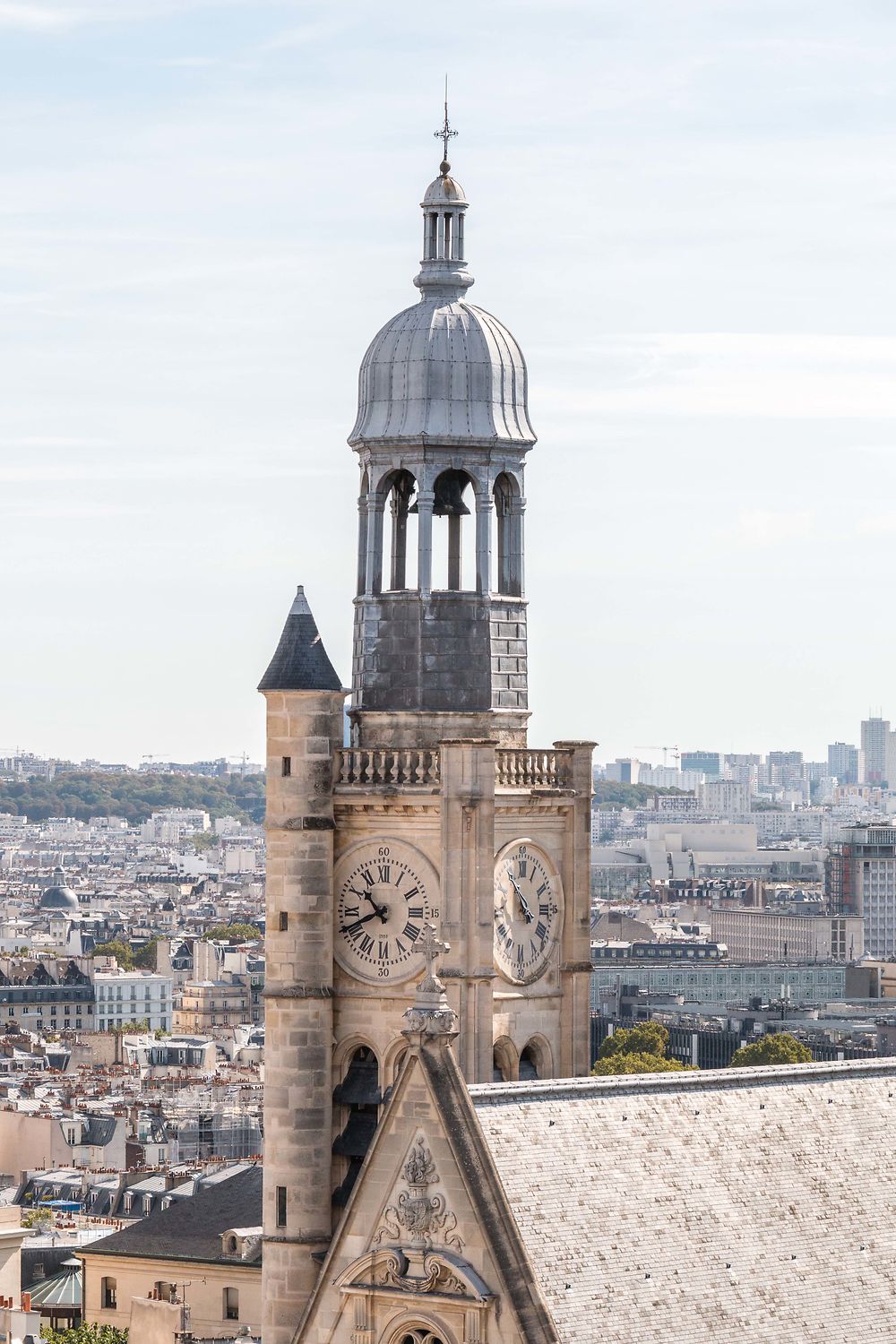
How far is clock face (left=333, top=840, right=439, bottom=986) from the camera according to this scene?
183 feet

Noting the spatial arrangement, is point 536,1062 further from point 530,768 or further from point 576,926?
point 530,768

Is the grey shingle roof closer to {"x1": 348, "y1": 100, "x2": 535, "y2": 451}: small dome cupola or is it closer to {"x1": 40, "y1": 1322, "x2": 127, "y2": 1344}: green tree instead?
{"x1": 348, "y1": 100, "x2": 535, "y2": 451}: small dome cupola

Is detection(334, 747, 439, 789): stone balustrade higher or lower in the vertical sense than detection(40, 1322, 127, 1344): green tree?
higher

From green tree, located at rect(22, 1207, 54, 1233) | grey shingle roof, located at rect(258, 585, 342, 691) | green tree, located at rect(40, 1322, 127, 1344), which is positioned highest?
grey shingle roof, located at rect(258, 585, 342, 691)

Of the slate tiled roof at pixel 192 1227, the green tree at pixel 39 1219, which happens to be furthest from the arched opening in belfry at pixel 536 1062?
the green tree at pixel 39 1219

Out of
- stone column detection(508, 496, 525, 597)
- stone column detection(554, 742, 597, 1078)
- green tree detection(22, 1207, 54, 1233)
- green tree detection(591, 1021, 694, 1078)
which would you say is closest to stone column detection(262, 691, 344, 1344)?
stone column detection(508, 496, 525, 597)

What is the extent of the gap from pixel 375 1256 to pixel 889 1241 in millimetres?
6846

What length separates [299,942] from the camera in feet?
185

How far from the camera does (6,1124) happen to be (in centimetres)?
16825

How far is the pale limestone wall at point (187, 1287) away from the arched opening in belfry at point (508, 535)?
3200cm

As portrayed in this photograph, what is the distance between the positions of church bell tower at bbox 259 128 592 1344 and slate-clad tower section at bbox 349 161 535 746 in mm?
29

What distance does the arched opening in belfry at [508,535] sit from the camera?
189 ft

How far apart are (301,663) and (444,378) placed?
4.64 meters

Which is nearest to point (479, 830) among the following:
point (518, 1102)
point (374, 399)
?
point (374, 399)
